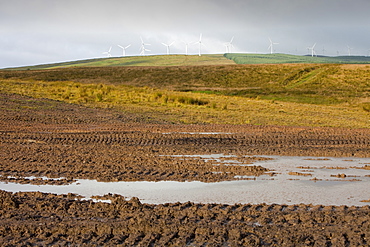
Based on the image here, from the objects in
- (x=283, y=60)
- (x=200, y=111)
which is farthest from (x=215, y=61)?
(x=200, y=111)

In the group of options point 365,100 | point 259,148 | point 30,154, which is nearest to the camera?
point 30,154

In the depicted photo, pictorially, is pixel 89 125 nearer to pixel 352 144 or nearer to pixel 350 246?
pixel 352 144

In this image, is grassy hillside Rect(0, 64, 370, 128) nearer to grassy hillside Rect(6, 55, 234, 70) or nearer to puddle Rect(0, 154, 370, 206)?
puddle Rect(0, 154, 370, 206)

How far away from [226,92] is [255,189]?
2039 inches

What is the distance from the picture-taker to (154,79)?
8006 cm

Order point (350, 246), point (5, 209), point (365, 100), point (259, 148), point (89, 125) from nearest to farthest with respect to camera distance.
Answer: point (350, 246)
point (5, 209)
point (259, 148)
point (89, 125)
point (365, 100)

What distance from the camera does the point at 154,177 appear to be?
11.6 m

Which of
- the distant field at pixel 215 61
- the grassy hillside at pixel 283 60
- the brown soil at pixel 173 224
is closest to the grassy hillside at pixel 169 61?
the distant field at pixel 215 61

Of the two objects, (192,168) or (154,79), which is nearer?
(192,168)

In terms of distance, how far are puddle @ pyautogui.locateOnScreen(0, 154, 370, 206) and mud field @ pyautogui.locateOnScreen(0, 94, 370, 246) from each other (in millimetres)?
465

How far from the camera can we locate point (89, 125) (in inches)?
963

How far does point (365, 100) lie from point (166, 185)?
147ft

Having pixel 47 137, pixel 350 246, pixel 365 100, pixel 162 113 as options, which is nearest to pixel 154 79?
pixel 365 100

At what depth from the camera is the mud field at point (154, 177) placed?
7.05 meters
